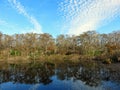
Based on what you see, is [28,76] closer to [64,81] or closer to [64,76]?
[64,76]

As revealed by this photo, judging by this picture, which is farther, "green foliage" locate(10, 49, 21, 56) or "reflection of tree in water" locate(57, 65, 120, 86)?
"green foliage" locate(10, 49, 21, 56)

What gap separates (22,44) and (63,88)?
46.9 meters

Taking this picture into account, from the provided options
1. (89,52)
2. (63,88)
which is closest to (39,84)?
(63,88)

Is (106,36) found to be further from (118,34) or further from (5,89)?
(5,89)

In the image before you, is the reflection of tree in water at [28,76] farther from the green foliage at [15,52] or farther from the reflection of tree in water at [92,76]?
the green foliage at [15,52]

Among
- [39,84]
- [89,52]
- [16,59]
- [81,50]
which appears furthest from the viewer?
[81,50]

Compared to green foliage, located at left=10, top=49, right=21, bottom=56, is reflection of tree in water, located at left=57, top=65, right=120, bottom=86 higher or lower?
lower

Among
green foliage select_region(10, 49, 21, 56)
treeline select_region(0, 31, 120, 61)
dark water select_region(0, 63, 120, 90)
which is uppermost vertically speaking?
treeline select_region(0, 31, 120, 61)

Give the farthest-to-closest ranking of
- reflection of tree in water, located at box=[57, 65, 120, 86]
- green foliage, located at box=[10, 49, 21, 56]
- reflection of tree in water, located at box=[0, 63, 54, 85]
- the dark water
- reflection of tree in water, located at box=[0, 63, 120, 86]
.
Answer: green foliage, located at box=[10, 49, 21, 56], reflection of tree in water, located at box=[0, 63, 54, 85], reflection of tree in water, located at box=[0, 63, 120, 86], reflection of tree in water, located at box=[57, 65, 120, 86], the dark water

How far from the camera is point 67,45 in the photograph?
2515 inches

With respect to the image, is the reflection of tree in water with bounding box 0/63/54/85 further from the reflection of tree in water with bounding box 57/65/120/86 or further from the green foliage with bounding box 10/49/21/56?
the green foliage with bounding box 10/49/21/56

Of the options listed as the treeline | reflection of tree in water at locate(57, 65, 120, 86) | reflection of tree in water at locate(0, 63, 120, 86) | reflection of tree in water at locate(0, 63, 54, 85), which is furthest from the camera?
the treeline

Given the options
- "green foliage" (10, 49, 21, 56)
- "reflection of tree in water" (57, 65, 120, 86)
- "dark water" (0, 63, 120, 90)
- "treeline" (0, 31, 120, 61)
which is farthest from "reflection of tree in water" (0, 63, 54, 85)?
"treeline" (0, 31, 120, 61)

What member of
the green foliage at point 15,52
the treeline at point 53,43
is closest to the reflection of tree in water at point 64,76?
the green foliage at point 15,52
